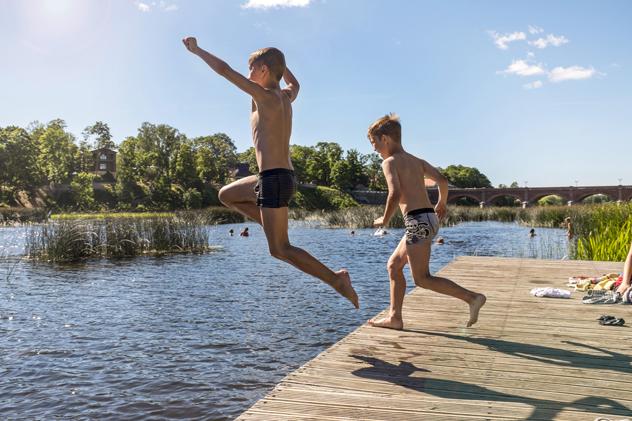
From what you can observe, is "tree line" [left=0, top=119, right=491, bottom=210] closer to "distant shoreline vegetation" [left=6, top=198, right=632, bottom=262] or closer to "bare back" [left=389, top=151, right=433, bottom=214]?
"distant shoreline vegetation" [left=6, top=198, right=632, bottom=262]

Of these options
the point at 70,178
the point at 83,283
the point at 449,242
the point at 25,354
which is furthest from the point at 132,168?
the point at 25,354

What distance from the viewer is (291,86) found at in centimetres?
404

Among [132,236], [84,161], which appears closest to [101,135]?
[84,161]

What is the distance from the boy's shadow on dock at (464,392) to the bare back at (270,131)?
1421 millimetres

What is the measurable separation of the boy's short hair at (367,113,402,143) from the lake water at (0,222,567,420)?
9.69 feet

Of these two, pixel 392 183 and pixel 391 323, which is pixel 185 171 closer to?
pixel 391 323

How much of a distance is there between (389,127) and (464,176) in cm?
13653

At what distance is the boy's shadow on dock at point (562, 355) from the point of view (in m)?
3.84

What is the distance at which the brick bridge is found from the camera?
84188 millimetres

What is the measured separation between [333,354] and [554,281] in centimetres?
512

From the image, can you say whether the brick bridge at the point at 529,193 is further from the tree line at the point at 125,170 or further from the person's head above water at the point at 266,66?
the person's head above water at the point at 266,66

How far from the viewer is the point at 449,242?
28.6m

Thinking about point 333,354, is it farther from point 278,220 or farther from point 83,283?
point 83,283

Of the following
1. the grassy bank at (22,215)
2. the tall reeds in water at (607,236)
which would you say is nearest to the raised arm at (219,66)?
the tall reeds in water at (607,236)
